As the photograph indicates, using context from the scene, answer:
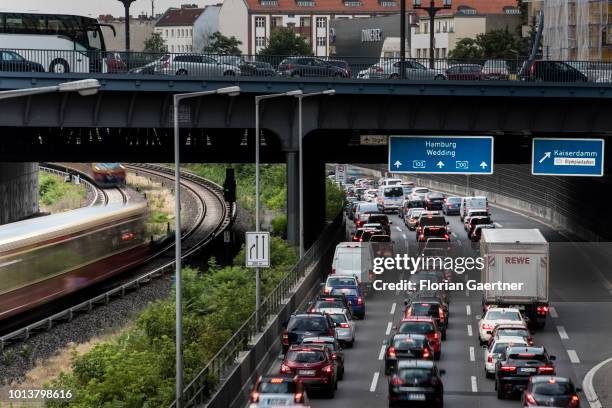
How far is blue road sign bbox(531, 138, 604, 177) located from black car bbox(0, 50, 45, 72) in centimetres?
2248

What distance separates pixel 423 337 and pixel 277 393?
9231 mm

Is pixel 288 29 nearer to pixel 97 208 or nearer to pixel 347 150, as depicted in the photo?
pixel 347 150

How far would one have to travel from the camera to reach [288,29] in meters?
188

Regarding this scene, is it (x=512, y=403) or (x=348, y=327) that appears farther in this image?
(x=348, y=327)

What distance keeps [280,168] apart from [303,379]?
87334 millimetres

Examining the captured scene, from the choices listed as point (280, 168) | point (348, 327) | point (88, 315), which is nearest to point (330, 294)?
point (348, 327)

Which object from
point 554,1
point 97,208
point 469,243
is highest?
point 554,1

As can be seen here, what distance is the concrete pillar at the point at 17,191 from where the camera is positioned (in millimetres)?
82062

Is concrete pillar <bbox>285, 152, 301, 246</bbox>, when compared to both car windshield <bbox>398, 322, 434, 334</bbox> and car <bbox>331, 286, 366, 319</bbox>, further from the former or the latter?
car windshield <bbox>398, 322, 434, 334</bbox>

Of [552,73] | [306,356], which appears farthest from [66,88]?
[552,73]

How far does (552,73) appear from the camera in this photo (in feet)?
196

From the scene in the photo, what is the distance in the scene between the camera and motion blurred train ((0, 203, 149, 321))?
43531 mm

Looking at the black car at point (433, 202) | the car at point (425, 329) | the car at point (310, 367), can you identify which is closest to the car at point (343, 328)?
the car at point (425, 329)

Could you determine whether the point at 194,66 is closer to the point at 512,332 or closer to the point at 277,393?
the point at 512,332
